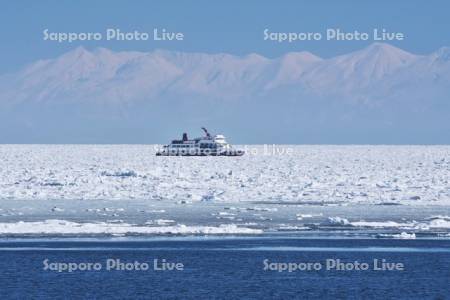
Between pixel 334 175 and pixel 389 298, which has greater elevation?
pixel 334 175

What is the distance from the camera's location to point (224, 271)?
680 inches

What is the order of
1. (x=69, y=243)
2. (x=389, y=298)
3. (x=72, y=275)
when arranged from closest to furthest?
1. (x=389, y=298)
2. (x=72, y=275)
3. (x=69, y=243)

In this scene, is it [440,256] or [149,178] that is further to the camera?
[149,178]

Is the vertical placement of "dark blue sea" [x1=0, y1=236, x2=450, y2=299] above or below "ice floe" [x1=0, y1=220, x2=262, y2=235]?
below

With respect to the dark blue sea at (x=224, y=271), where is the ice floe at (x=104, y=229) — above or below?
above

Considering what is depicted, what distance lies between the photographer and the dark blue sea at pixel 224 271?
50.5ft

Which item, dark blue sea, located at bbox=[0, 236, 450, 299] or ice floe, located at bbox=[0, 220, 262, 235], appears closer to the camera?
dark blue sea, located at bbox=[0, 236, 450, 299]

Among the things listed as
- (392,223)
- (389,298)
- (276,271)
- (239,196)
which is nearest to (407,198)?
(239,196)

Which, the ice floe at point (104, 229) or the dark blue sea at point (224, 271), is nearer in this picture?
the dark blue sea at point (224, 271)

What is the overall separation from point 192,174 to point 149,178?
467 cm

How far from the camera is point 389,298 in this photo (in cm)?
1502

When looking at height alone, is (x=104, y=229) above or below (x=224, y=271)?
above

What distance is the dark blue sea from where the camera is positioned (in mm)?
15406

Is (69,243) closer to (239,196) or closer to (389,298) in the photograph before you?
(389,298)
